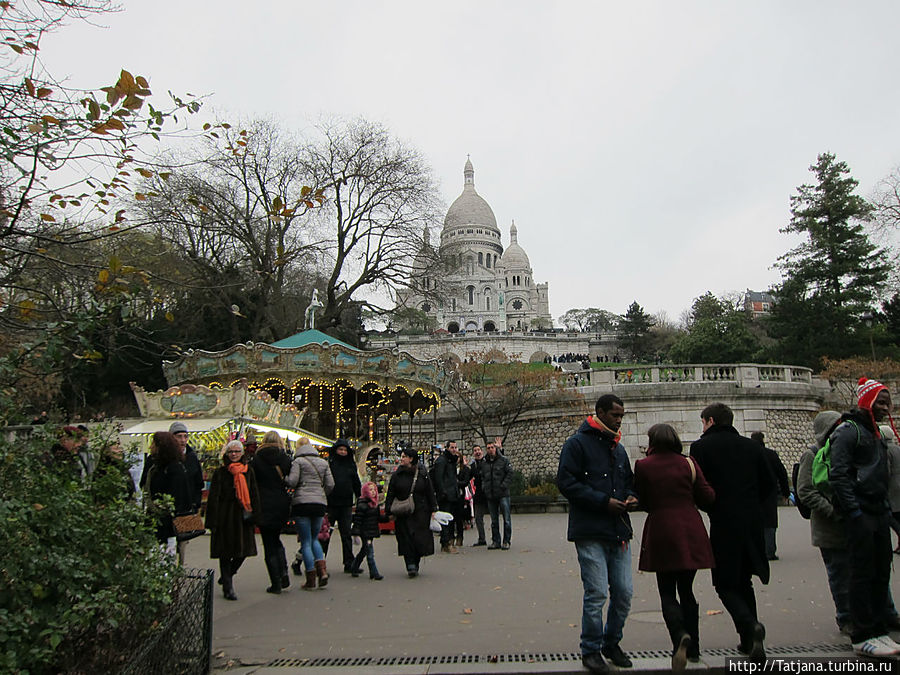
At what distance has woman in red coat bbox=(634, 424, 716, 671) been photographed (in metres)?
4.72

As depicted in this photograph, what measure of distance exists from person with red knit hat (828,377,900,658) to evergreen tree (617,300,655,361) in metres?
74.0

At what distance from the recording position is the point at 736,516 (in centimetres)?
505

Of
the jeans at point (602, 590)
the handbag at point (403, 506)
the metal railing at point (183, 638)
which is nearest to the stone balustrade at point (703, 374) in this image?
the handbag at point (403, 506)

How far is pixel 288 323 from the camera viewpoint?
31.2m

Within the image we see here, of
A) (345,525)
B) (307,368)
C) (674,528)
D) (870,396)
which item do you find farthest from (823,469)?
(307,368)

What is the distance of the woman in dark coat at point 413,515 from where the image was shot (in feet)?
28.0

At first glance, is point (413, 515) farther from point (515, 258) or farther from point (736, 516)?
point (515, 258)

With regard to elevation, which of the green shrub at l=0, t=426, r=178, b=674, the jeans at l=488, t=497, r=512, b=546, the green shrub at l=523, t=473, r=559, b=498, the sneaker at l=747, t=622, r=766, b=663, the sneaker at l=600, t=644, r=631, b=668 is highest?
the green shrub at l=0, t=426, r=178, b=674

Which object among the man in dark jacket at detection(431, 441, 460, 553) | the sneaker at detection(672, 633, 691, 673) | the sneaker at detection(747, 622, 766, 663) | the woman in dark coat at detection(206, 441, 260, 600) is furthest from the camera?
the man in dark jacket at detection(431, 441, 460, 553)

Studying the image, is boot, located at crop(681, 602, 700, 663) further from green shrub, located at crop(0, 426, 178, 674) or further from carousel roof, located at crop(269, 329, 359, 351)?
carousel roof, located at crop(269, 329, 359, 351)

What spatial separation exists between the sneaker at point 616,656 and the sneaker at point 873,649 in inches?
58.8

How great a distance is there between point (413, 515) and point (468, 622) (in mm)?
2567

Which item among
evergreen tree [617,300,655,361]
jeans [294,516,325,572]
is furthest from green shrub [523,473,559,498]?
evergreen tree [617,300,655,361]

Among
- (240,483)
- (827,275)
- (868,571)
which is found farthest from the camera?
(827,275)
